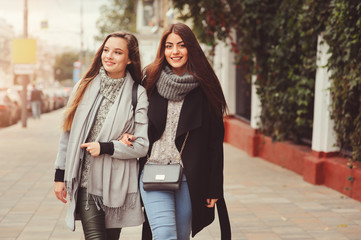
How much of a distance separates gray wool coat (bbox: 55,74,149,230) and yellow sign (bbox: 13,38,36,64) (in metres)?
17.0

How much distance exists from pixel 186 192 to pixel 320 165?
194 inches

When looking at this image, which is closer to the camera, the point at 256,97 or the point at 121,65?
the point at 121,65

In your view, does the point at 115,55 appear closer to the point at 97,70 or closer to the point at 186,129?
the point at 97,70

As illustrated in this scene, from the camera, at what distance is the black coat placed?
3289 millimetres

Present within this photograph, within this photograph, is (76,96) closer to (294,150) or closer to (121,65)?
(121,65)

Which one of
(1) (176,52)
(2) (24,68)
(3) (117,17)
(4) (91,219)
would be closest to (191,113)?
(1) (176,52)

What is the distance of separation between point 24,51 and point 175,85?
1755 centimetres

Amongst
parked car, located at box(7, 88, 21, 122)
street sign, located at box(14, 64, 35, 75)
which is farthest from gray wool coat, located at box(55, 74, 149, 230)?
parked car, located at box(7, 88, 21, 122)

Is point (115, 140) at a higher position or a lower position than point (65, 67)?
higher

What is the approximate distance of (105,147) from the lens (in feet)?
10.5

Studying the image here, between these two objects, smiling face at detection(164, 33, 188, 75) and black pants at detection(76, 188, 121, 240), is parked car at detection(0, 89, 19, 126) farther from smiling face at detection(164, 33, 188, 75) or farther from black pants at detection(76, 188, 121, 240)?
smiling face at detection(164, 33, 188, 75)

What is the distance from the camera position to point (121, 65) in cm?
337

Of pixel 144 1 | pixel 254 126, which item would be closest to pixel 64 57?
pixel 144 1

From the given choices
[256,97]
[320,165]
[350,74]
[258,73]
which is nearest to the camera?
[350,74]
